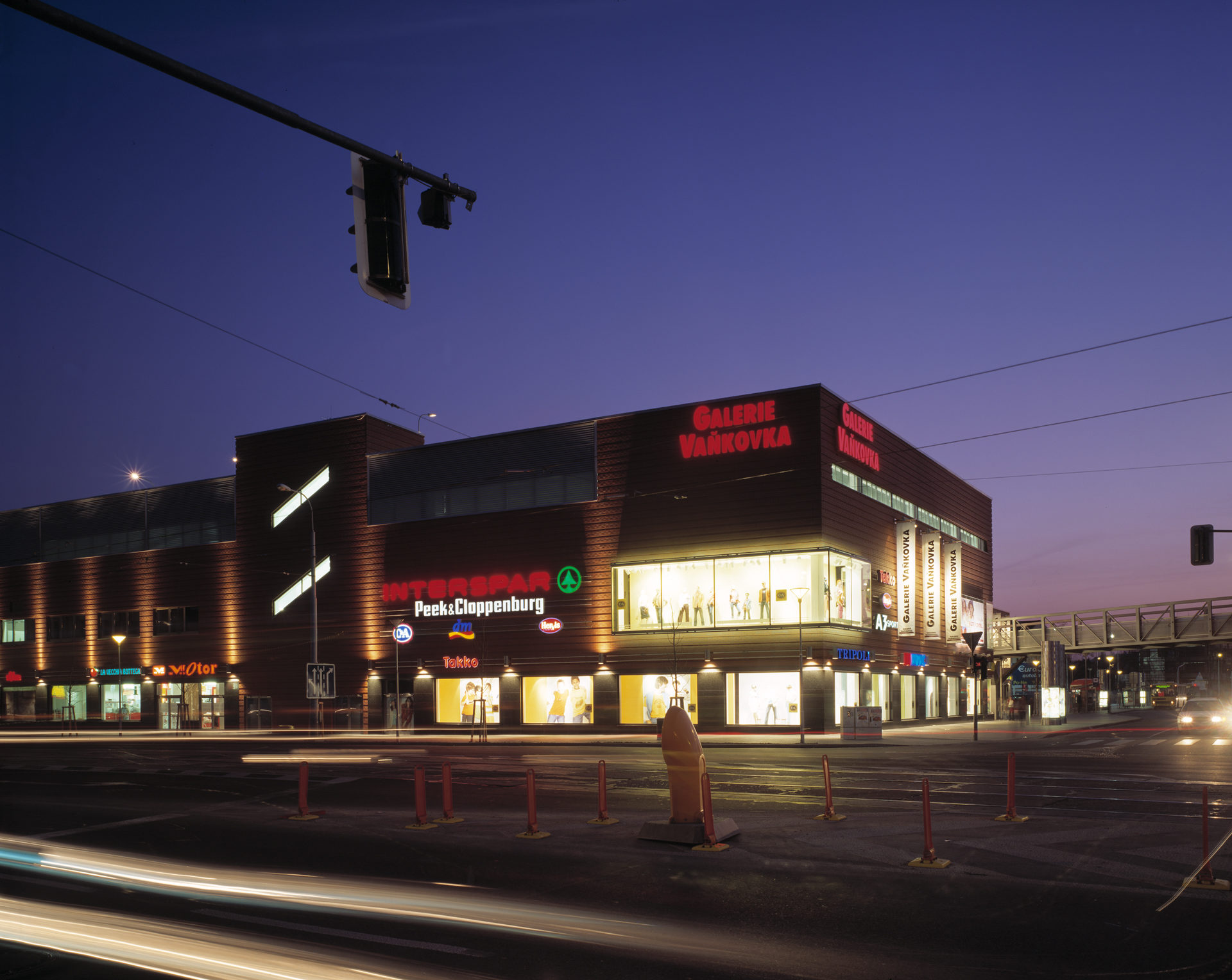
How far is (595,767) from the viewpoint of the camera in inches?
1035

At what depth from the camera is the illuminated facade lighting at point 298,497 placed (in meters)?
55.2

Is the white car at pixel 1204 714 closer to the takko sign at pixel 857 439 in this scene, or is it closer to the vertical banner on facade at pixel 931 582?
the vertical banner on facade at pixel 931 582

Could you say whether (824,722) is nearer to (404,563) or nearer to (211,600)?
(404,563)

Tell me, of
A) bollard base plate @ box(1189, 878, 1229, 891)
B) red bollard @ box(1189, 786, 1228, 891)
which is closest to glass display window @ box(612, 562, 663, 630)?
red bollard @ box(1189, 786, 1228, 891)

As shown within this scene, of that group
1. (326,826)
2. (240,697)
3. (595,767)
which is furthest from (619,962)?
(240,697)

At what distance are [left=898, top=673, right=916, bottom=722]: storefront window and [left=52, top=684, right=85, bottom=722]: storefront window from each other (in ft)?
162

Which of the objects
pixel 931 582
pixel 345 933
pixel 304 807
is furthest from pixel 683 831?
pixel 931 582

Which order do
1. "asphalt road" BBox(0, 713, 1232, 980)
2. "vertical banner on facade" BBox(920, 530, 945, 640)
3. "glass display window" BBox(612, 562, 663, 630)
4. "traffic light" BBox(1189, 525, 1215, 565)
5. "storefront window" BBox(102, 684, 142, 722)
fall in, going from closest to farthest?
"asphalt road" BBox(0, 713, 1232, 980), "traffic light" BBox(1189, 525, 1215, 565), "glass display window" BBox(612, 562, 663, 630), "vertical banner on facade" BBox(920, 530, 945, 640), "storefront window" BBox(102, 684, 142, 722)

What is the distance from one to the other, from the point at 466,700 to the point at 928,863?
40.3 metres

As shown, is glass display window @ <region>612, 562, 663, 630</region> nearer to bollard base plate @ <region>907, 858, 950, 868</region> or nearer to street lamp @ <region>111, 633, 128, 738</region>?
street lamp @ <region>111, 633, 128, 738</region>

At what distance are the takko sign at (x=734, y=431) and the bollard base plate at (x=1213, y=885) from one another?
107 feet

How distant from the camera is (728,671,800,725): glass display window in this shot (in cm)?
4225

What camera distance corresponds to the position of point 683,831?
44.6 feet

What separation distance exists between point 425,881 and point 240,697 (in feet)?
163
